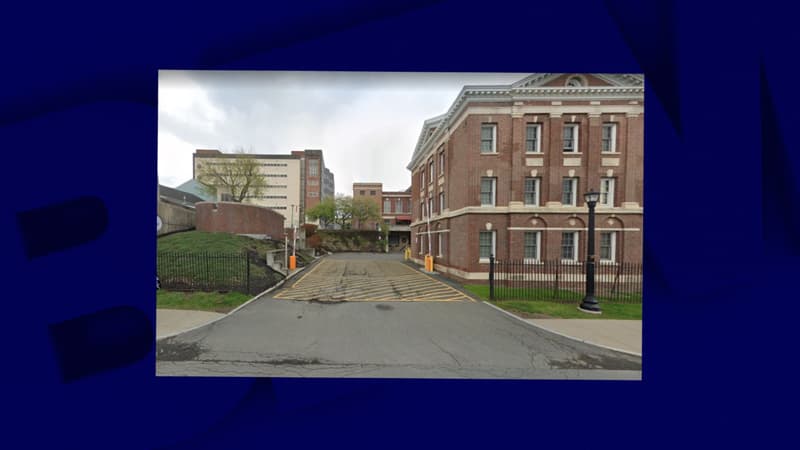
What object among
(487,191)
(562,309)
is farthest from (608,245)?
Result: (487,191)

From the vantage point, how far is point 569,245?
7.98 metres

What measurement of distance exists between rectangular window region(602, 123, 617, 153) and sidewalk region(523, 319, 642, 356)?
579 cm

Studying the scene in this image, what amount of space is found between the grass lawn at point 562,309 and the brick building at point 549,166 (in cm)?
187

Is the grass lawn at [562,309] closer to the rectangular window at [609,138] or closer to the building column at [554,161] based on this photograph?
the building column at [554,161]

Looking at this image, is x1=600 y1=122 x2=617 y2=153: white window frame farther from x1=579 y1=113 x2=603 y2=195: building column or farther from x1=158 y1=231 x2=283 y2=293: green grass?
x1=158 y1=231 x2=283 y2=293: green grass

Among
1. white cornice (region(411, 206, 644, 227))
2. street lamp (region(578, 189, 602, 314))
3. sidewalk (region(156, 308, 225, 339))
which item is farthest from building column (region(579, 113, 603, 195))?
sidewalk (region(156, 308, 225, 339))

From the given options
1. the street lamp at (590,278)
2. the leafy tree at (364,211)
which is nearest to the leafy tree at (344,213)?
the leafy tree at (364,211)

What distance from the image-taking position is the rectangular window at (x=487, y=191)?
331 inches

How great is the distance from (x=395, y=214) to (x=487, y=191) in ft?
74.1
